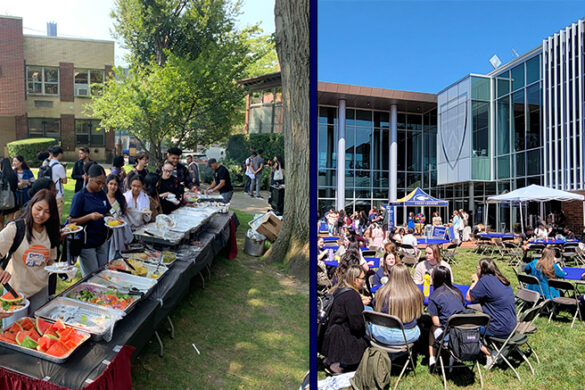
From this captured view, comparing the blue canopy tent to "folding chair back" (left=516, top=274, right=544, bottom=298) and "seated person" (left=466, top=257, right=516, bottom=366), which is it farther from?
"folding chair back" (left=516, top=274, right=544, bottom=298)

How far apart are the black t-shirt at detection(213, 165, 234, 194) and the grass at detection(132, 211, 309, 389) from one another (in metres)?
1.20

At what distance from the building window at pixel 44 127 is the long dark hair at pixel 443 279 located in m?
2.85

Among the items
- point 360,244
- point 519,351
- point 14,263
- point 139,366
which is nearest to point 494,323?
point 519,351

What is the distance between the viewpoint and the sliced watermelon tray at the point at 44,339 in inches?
74.1

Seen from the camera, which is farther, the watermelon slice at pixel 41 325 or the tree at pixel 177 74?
the tree at pixel 177 74

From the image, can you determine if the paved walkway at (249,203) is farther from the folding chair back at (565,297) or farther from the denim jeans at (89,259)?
the folding chair back at (565,297)

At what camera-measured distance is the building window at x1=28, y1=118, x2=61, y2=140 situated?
3.04m

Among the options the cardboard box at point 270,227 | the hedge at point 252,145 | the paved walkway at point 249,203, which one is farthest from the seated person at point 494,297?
the paved walkway at point 249,203

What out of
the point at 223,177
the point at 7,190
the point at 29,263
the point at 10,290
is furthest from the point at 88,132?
the point at 223,177

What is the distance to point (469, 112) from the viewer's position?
189 centimetres

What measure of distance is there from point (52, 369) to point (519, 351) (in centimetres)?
215

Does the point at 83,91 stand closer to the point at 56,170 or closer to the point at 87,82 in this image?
the point at 87,82

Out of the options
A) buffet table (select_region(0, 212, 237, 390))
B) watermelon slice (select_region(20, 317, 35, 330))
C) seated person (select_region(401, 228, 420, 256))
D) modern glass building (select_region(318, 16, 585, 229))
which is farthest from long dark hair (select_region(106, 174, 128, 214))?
seated person (select_region(401, 228, 420, 256))

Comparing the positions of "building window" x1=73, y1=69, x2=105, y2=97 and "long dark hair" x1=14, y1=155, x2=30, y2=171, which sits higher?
"building window" x1=73, y1=69, x2=105, y2=97
